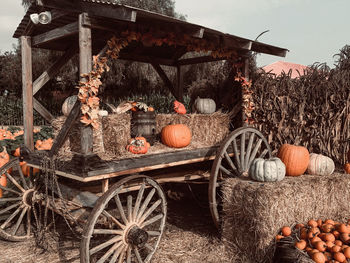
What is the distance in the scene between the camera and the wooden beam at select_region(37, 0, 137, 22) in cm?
346

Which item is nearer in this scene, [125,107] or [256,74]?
[125,107]

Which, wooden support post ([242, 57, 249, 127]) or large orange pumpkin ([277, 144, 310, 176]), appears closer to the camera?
large orange pumpkin ([277, 144, 310, 176])

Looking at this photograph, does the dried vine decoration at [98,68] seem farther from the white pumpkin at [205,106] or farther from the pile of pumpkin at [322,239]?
the pile of pumpkin at [322,239]

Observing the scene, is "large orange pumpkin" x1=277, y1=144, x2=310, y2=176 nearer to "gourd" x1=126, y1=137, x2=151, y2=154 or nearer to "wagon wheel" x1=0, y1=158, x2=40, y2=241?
"gourd" x1=126, y1=137, x2=151, y2=154

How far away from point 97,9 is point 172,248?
10.4ft

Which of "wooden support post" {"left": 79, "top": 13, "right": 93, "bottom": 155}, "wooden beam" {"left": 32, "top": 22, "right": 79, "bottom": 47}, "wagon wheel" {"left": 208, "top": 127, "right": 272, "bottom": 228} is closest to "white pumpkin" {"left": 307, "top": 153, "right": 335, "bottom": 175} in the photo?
"wagon wheel" {"left": 208, "top": 127, "right": 272, "bottom": 228}

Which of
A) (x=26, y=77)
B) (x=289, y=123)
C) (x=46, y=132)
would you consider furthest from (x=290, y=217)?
(x=46, y=132)

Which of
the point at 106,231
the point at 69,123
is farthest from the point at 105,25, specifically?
the point at 106,231

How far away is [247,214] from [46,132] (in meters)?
6.45

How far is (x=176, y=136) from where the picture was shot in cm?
501

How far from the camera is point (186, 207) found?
20.6ft

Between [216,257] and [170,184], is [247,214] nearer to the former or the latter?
[216,257]

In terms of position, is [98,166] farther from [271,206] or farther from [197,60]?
[197,60]

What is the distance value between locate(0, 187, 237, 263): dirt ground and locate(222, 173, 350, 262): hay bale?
1.04ft
